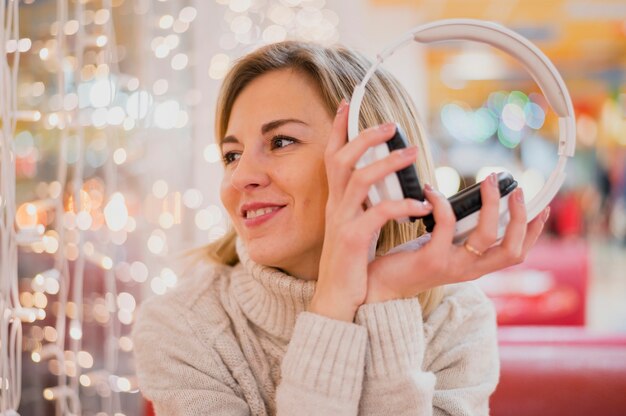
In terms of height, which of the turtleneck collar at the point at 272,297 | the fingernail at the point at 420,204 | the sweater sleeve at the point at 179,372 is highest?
the fingernail at the point at 420,204

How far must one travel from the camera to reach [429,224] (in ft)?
2.62

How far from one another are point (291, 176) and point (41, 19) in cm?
55

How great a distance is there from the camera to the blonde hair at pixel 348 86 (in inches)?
40.0

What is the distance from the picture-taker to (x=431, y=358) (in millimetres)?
1053

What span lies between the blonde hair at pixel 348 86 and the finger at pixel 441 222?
0.85 ft

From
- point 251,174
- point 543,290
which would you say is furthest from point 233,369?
point 543,290

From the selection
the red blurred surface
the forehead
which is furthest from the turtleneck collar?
the red blurred surface

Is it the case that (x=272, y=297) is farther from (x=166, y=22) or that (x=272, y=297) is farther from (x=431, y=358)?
(x=166, y=22)

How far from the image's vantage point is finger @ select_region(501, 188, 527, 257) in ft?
2.62

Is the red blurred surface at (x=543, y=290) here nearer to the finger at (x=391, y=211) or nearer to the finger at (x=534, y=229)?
the finger at (x=534, y=229)

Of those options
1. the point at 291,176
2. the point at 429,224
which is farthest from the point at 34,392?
the point at 429,224

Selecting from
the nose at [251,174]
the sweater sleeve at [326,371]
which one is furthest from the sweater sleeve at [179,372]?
the nose at [251,174]

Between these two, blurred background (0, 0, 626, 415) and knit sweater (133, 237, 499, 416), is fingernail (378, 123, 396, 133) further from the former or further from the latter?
blurred background (0, 0, 626, 415)

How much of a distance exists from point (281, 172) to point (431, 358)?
1.27 ft
